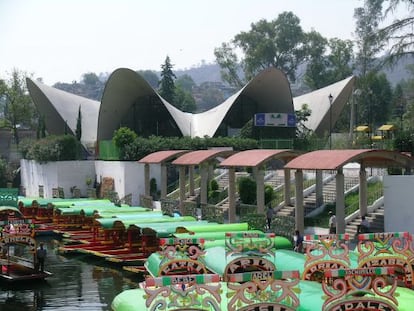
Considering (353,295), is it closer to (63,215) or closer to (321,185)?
(321,185)

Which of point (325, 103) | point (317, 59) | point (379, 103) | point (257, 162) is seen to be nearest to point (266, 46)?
point (317, 59)

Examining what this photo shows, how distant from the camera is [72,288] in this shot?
20047mm

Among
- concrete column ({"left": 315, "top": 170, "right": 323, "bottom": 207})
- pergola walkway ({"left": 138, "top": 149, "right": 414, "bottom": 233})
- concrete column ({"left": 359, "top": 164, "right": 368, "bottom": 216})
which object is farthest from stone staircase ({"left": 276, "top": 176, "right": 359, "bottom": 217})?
concrete column ({"left": 359, "top": 164, "right": 368, "bottom": 216})

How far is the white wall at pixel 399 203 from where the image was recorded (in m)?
22.3

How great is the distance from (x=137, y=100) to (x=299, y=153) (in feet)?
104

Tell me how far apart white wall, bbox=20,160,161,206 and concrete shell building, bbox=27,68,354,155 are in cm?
533

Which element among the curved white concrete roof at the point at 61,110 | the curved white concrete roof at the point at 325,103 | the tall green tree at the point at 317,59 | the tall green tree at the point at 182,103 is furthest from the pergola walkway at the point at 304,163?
the tall green tree at the point at 182,103

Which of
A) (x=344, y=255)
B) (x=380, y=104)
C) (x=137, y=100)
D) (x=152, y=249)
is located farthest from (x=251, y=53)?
(x=344, y=255)

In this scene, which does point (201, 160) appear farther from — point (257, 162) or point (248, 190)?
point (257, 162)

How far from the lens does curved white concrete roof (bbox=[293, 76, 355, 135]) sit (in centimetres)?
5275

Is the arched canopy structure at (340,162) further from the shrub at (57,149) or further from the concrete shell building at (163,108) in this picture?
the shrub at (57,149)

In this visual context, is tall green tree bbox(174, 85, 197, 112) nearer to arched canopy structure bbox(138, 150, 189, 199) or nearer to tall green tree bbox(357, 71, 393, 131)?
tall green tree bbox(357, 71, 393, 131)

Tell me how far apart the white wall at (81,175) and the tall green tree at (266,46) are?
106 feet

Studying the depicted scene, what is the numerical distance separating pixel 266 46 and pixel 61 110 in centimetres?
2961
